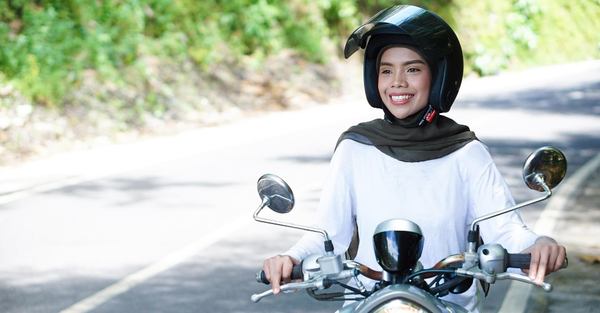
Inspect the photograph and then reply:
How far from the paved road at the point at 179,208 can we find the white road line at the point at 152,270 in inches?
0.7

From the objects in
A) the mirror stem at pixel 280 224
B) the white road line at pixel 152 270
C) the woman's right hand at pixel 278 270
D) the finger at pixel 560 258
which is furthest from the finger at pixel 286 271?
the white road line at pixel 152 270

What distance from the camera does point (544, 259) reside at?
3.75 metres

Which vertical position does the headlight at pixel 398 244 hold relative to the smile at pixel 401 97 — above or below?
below

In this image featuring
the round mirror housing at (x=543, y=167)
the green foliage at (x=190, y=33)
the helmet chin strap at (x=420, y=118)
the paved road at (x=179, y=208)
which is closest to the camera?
the round mirror housing at (x=543, y=167)

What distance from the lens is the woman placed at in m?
4.20

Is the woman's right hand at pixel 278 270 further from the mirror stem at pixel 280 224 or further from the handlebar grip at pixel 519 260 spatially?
the handlebar grip at pixel 519 260

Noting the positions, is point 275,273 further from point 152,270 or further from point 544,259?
point 152,270

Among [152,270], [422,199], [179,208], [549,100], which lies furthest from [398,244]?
[549,100]

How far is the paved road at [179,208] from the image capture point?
393 inches

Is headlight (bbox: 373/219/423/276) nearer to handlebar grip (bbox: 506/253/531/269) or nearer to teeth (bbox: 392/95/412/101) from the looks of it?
handlebar grip (bbox: 506/253/531/269)

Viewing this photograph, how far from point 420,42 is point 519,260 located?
75 centimetres

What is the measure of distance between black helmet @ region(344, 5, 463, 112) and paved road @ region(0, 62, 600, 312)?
500 cm

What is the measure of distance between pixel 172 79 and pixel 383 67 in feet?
69.2

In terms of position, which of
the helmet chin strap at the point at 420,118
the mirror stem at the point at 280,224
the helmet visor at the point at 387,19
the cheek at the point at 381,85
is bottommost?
the mirror stem at the point at 280,224
